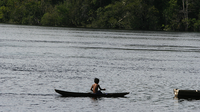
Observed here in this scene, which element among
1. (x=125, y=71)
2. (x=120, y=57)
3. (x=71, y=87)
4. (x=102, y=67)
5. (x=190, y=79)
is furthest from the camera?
(x=120, y=57)

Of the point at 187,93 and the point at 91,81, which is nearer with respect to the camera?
the point at 187,93

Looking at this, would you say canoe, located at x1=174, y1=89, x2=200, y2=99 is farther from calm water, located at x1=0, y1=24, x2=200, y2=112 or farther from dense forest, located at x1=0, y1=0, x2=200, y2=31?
dense forest, located at x1=0, y1=0, x2=200, y2=31

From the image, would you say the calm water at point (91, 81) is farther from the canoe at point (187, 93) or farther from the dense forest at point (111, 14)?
the dense forest at point (111, 14)

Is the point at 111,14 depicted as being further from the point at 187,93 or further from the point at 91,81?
the point at 187,93

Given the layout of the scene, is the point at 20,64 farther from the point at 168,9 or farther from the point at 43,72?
the point at 168,9

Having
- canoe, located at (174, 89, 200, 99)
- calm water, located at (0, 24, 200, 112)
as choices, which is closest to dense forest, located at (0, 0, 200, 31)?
calm water, located at (0, 24, 200, 112)

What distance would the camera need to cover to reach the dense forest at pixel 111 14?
140000mm

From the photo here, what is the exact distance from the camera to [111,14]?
14675 centimetres

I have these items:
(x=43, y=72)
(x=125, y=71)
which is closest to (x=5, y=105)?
(x=43, y=72)

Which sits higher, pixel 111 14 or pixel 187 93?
pixel 111 14

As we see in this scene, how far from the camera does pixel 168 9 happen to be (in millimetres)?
145250

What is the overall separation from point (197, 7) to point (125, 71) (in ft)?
350

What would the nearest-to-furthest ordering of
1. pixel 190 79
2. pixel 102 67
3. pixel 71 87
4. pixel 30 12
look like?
pixel 71 87, pixel 190 79, pixel 102 67, pixel 30 12

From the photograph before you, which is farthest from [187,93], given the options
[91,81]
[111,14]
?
[111,14]
